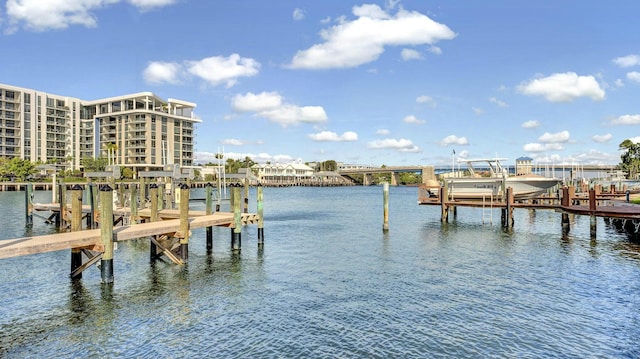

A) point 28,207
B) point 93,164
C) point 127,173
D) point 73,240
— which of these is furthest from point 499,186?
point 93,164

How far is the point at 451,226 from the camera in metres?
40.0

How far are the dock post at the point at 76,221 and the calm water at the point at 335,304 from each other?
0.78 metres

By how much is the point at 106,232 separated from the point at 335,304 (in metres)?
10.3

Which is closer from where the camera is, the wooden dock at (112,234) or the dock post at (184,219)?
the wooden dock at (112,234)

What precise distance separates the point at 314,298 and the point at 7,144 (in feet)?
486

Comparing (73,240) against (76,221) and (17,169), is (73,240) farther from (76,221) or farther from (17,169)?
(17,169)

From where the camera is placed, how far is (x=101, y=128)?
14225 centimetres

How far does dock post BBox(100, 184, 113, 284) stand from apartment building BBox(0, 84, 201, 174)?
113360 millimetres

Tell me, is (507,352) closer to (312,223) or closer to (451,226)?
(451,226)

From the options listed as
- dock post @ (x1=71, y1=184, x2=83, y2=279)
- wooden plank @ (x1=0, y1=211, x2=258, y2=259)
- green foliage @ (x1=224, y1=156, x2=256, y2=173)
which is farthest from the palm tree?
wooden plank @ (x1=0, y1=211, x2=258, y2=259)

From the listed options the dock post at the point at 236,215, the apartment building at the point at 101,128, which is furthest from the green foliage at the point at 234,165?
the dock post at the point at 236,215

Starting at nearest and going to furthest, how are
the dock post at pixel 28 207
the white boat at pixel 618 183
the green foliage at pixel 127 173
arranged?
the dock post at pixel 28 207 → the white boat at pixel 618 183 → the green foliage at pixel 127 173

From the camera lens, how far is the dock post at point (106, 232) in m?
18.1

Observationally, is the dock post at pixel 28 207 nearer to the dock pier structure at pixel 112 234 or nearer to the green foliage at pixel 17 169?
the dock pier structure at pixel 112 234
